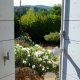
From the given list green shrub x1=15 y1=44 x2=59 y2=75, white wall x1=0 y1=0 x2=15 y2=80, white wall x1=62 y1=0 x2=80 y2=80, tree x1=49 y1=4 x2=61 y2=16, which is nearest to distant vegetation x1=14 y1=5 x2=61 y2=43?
tree x1=49 y1=4 x2=61 y2=16

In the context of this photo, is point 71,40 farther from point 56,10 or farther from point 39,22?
point 56,10

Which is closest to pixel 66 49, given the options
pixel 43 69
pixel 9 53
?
pixel 9 53

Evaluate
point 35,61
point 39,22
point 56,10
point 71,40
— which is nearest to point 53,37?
point 39,22

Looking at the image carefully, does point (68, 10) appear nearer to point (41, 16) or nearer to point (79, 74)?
point (79, 74)

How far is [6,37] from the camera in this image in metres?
1.54

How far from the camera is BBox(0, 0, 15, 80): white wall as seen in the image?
4.95 feet

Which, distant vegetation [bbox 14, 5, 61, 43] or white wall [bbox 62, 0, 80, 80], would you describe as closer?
white wall [bbox 62, 0, 80, 80]

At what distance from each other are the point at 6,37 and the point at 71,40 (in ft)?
1.45

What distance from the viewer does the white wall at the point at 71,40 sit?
171 cm

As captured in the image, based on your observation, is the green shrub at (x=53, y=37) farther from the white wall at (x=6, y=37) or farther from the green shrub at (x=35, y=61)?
the white wall at (x=6, y=37)

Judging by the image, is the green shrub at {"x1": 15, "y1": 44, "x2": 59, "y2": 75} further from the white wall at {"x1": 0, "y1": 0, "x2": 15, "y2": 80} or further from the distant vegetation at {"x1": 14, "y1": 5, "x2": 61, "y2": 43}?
the distant vegetation at {"x1": 14, "y1": 5, "x2": 61, "y2": 43}

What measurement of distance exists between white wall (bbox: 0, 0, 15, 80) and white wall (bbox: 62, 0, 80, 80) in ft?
1.26

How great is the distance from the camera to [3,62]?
1.54m

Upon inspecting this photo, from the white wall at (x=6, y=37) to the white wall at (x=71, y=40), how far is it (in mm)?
384
